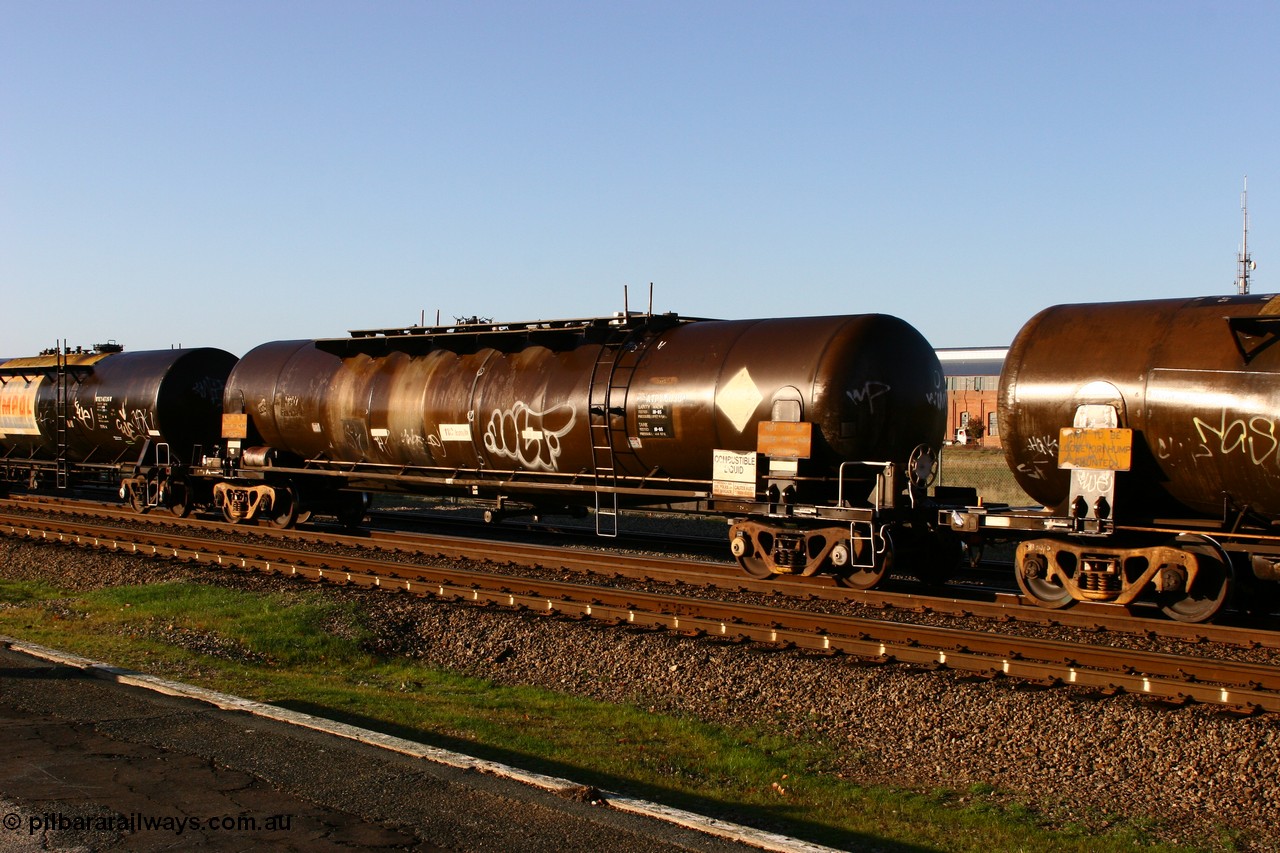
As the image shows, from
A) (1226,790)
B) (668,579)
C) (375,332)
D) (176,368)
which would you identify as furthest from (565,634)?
(176,368)

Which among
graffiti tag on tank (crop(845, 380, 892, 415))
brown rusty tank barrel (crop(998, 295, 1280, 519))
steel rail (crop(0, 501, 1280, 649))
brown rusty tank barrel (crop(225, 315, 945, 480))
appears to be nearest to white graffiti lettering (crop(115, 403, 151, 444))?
steel rail (crop(0, 501, 1280, 649))

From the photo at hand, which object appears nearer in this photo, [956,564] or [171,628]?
[171,628]

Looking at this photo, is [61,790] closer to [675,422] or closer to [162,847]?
[162,847]

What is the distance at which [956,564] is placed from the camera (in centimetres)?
1495

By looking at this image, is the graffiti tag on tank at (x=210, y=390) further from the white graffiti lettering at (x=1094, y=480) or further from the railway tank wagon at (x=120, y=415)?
the white graffiti lettering at (x=1094, y=480)

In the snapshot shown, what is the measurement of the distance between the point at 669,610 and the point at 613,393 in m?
4.53

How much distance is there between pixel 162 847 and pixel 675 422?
1092 cm

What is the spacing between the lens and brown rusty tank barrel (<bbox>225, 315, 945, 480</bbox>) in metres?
14.4

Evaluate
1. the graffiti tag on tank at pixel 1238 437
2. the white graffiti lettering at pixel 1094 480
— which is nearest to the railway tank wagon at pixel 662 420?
the white graffiti lettering at pixel 1094 480

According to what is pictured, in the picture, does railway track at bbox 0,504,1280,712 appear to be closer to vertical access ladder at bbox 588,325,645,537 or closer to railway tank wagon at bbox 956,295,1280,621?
railway tank wagon at bbox 956,295,1280,621

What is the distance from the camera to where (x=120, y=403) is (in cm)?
2541

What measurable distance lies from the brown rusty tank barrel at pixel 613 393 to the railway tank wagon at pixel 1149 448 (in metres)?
1.96

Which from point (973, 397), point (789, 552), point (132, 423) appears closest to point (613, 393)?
point (789, 552)

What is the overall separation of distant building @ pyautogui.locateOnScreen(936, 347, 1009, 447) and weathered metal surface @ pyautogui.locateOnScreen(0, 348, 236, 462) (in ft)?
114
